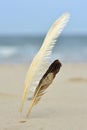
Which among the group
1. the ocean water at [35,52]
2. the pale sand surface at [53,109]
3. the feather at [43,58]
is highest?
the feather at [43,58]

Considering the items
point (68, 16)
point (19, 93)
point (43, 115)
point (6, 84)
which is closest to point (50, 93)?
point (19, 93)

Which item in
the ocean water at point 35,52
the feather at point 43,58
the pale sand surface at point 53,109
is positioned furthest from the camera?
the ocean water at point 35,52

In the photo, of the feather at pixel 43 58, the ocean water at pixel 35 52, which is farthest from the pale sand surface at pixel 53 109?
the ocean water at pixel 35 52

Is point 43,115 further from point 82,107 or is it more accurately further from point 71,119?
point 82,107

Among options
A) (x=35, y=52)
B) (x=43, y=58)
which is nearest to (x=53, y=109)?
(x=43, y=58)

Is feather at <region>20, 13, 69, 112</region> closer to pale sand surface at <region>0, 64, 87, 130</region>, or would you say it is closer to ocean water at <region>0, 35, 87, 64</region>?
pale sand surface at <region>0, 64, 87, 130</region>

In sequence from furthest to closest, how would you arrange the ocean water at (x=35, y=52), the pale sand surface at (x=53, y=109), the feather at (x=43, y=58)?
the ocean water at (x=35, y=52) → the feather at (x=43, y=58) → the pale sand surface at (x=53, y=109)

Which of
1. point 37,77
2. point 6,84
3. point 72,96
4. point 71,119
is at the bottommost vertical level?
point 6,84

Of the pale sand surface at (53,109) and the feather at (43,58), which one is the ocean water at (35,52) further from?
the feather at (43,58)

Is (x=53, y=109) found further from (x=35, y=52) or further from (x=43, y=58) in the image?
(x=35, y=52)

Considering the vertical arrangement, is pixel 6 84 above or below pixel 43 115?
below

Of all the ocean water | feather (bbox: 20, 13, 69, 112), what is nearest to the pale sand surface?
feather (bbox: 20, 13, 69, 112)
